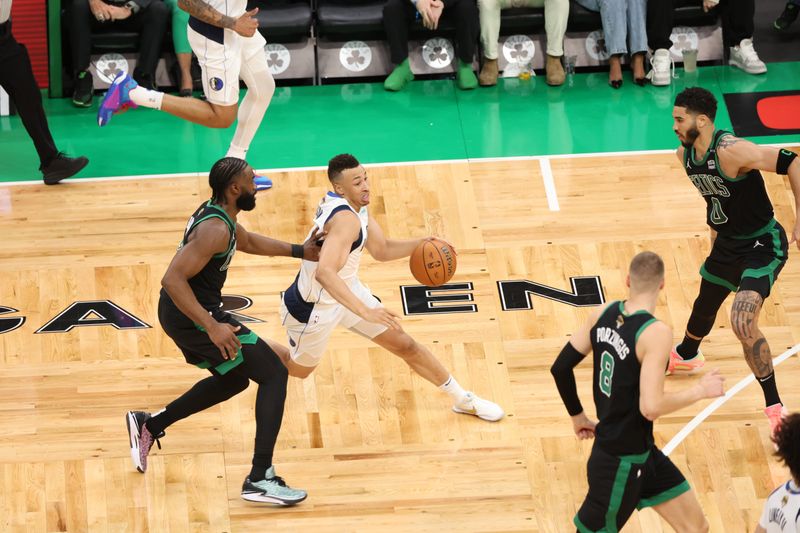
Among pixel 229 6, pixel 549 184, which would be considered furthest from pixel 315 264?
pixel 549 184

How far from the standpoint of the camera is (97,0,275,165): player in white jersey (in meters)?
8.84

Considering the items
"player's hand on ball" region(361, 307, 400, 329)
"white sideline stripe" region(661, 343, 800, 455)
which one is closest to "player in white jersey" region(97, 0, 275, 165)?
"player's hand on ball" region(361, 307, 400, 329)

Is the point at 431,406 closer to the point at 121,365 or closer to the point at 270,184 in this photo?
the point at 121,365

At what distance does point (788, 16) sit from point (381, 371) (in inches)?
231

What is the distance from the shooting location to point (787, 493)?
4.89m

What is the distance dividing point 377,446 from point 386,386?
1.82ft

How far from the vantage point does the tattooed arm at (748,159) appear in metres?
6.88

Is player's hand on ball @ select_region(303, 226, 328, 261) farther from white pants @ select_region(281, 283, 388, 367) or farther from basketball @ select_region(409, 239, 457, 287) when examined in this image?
basketball @ select_region(409, 239, 457, 287)

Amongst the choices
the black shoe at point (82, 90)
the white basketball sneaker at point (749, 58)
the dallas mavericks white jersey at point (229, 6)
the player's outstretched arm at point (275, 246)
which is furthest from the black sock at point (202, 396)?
the white basketball sneaker at point (749, 58)

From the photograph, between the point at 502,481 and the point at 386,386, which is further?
the point at 386,386

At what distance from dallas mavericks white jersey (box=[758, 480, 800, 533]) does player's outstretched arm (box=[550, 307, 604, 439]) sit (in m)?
0.98

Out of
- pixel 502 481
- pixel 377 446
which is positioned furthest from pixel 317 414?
pixel 502 481

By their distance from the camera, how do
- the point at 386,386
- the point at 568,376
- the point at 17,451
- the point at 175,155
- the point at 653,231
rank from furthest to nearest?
1. the point at 175,155
2. the point at 653,231
3. the point at 386,386
4. the point at 17,451
5. the point at 568,376

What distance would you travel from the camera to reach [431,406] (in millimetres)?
7477
